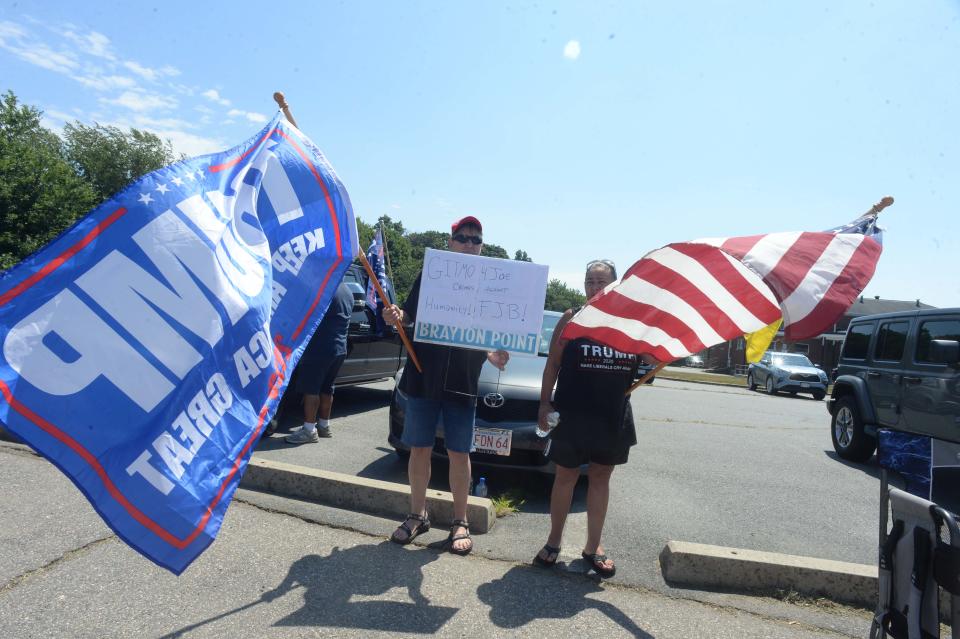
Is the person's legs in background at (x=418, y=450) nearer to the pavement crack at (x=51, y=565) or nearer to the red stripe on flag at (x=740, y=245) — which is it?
the pavement crack at (x=51, y=565)

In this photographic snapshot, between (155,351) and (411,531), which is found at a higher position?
(155,351)

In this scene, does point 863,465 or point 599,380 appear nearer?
point 599,380

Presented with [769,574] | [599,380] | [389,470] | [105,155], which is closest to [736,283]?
[599,380]

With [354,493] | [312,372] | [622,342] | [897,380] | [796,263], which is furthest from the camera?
[897,380]

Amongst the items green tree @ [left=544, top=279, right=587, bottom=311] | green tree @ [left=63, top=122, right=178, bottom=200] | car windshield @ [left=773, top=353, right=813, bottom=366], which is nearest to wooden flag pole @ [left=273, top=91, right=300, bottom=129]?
car windshield @ [left=773, top=353, right=813, bottom=366]

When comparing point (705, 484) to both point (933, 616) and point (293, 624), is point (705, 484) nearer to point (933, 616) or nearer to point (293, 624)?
point (933, 616)

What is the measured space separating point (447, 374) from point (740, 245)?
1.81 metres

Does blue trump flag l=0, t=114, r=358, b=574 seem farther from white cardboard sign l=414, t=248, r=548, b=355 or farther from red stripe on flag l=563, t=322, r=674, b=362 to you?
red stripe on flag l=563, t=322, r=674, b=362

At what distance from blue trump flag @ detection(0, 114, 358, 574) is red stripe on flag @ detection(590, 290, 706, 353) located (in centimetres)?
166

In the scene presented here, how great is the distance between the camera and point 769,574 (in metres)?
3.32

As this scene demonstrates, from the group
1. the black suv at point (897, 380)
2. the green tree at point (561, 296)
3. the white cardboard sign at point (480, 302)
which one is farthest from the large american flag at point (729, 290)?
the green tree at point (561, 296)

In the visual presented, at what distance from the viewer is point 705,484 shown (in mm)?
5906

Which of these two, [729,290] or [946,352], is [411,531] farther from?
[946,352]

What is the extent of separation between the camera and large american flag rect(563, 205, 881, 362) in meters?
2.82
